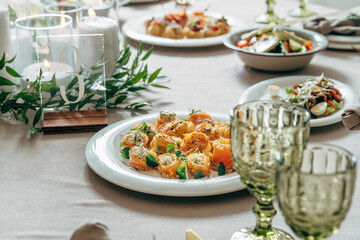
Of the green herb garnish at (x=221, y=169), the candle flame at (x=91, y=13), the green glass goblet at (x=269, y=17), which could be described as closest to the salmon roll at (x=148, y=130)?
the green herb garnish at (x=221, y=169)

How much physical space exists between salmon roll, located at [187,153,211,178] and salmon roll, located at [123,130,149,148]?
136 millimetres

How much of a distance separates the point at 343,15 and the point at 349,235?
1.42 metres

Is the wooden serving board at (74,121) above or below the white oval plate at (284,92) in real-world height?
below

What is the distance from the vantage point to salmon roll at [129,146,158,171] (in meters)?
1.04

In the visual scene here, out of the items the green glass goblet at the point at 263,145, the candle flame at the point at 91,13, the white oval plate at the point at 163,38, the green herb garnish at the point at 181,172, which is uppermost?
the green glass goblet at the point at 263,145

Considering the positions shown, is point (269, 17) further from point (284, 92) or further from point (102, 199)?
point (102, 199)

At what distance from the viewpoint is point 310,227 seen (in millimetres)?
626

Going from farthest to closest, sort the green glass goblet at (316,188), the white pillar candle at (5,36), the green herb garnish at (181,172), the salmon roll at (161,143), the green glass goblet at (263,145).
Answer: the white pillar candle at (5,36) → the salmon roll at (161,143) → the green herb garnish at (181,172) → the green glass goblet at (263,145) → the green glass goblet at (316,188)

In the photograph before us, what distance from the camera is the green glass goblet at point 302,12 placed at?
227 cm

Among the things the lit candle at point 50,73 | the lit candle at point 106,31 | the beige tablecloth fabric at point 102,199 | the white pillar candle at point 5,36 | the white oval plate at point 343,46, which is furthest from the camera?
the white oval plate at point 343,46

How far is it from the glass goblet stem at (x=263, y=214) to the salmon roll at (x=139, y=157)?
0.33 meters

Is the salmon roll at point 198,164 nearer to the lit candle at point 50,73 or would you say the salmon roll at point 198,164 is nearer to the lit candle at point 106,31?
the lit candle at point 50,73

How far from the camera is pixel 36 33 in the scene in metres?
1.44

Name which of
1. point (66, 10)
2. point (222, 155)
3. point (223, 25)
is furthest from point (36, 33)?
point (223, 25)
